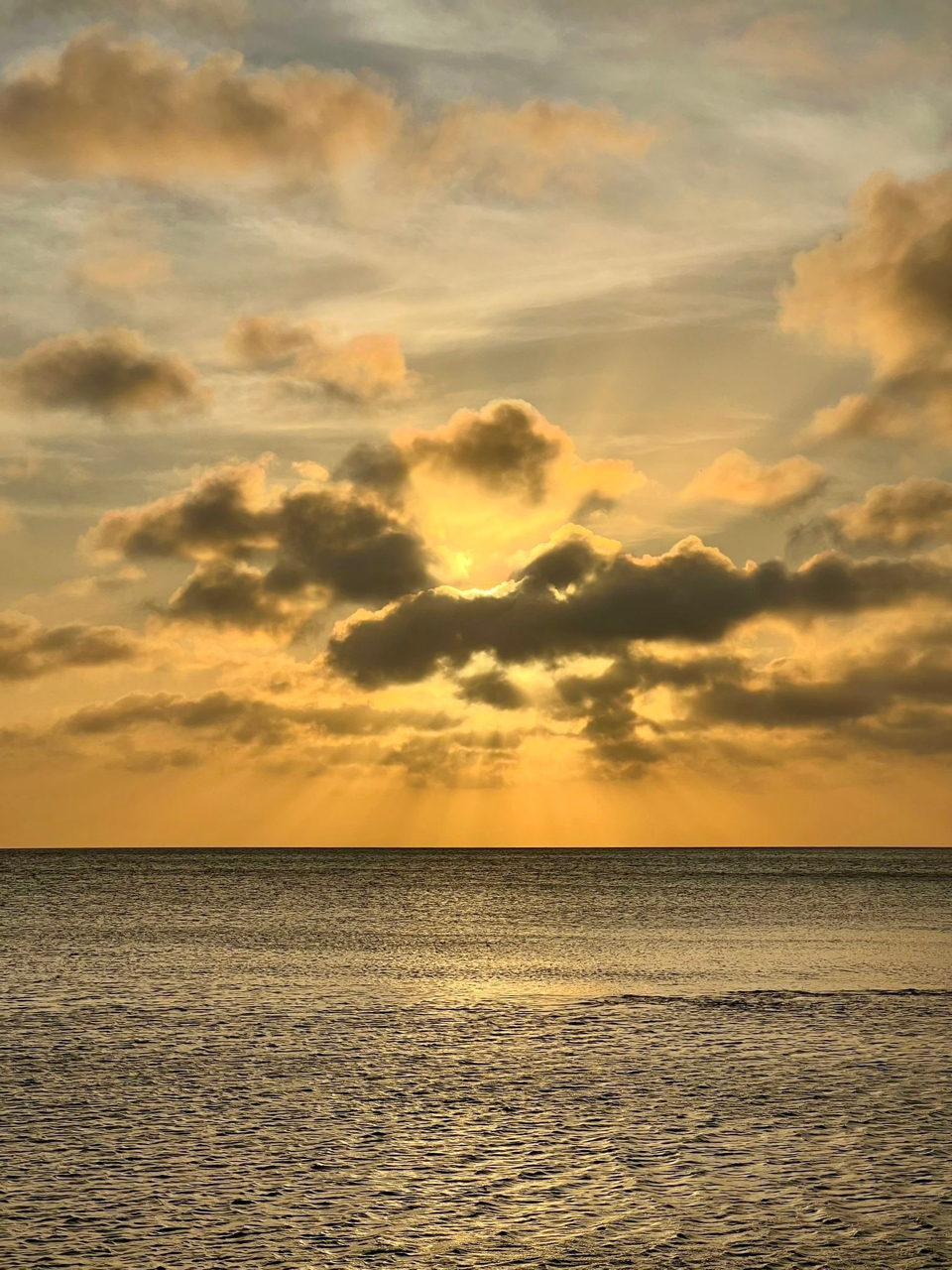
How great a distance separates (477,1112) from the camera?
2773 centimetres

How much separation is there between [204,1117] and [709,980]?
107 feet

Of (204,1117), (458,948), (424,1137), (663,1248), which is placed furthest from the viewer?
(458,948)

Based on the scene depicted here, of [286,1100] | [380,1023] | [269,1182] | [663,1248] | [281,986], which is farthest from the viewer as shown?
[281,986]

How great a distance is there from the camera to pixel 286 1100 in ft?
95.8

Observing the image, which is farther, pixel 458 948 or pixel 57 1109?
pixel 458 948

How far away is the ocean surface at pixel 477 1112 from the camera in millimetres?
18922

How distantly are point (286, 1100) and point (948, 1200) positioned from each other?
14.8 meters

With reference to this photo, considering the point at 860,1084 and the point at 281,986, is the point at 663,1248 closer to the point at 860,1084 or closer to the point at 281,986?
the point at 860,1084

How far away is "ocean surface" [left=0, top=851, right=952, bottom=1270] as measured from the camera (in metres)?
18.9

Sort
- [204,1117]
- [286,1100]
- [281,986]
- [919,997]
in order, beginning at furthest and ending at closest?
[281,986]
[919,997]
[286,1100]
[204,1117]

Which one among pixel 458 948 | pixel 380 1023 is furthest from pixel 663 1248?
pixel 458 948

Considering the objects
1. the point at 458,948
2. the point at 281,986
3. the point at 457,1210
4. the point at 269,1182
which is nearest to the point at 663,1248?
the point at 457,1210

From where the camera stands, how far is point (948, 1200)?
20781mm

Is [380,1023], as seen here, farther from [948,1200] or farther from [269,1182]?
[948,1200]
